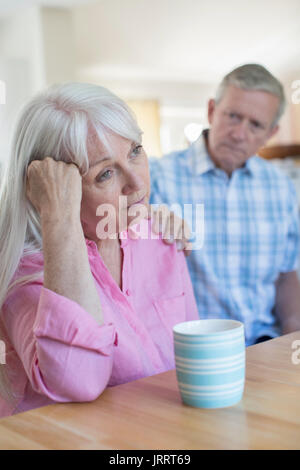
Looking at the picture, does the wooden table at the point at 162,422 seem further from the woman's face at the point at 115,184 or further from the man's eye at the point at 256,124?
the man's eye at the point at 256,124

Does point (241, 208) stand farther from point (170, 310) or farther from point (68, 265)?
point (68, 265)

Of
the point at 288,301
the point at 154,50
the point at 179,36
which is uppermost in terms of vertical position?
the point at 179,36

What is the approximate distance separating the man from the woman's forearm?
1.06 meters

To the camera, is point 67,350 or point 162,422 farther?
point 67,350

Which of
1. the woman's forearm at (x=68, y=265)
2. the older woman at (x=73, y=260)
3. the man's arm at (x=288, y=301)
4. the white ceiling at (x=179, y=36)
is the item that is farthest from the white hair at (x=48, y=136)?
the white ceiling at (x=179, y=36)

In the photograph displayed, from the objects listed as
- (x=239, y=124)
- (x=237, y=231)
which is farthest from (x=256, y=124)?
(x=237, y=231)

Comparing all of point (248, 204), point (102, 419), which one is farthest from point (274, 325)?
point (102, 419)

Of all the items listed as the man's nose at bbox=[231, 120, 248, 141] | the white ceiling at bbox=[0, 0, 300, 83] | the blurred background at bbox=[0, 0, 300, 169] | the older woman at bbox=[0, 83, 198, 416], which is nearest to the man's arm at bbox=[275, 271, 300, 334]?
the man's nose at bbox=[231, 120, 248, 141]

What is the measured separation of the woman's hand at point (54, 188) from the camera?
36.3 inches

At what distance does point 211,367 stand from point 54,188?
1.33 feet

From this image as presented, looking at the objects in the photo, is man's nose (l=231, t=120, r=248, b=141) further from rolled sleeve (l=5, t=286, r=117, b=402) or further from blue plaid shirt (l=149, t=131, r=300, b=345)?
rolled sleeve (l=5, t=286, r=117, b=402)

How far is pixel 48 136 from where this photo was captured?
1.01 metres
